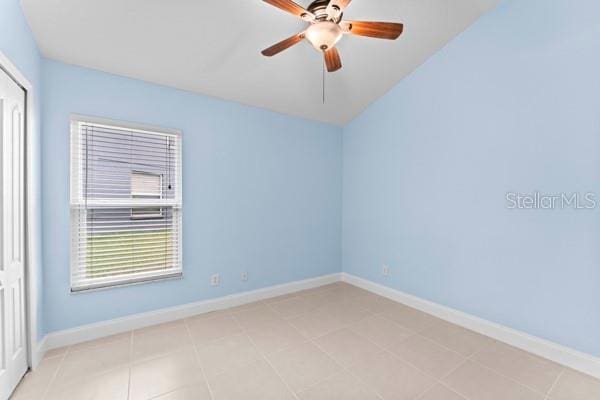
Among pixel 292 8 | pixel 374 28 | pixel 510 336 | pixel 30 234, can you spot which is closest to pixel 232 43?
pixel 292 8

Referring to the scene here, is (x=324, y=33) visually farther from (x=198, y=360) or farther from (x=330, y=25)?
(x=198, y=360)

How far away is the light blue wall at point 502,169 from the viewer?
2.06 meters

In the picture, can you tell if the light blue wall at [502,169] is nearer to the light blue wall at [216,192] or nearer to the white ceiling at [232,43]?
the white ceiling at [232,43]

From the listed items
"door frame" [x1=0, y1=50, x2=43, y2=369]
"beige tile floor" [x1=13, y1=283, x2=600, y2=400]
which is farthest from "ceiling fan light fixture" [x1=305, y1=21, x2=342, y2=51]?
"beige tile floor" [x1=13, y1=283, x2=600, y2=400]

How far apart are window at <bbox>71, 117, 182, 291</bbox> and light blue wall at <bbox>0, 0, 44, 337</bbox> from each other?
0.77 feet

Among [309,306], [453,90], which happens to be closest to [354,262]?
[309,306]

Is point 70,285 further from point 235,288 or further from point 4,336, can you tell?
point 235,288

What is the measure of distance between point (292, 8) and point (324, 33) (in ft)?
0.93

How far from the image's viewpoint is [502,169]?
2471 millimetres

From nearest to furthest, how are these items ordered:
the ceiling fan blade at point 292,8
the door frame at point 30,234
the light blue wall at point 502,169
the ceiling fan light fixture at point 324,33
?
the ceiling fan blade at point 292,8 → the ceiling fan light fixture at point 324,33 → the door frame at point 30,234 → the light blue wall at point 502,169

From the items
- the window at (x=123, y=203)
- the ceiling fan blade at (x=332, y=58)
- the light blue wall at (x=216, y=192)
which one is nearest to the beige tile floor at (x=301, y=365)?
the light blue wall at (x=216, y=192)

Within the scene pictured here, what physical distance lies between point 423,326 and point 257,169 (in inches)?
98.0

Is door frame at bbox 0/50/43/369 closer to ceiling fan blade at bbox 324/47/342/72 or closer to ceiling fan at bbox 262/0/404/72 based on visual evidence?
ceiling fan at bbox 262/0/404/72

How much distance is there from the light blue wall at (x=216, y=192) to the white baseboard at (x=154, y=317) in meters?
0.06
